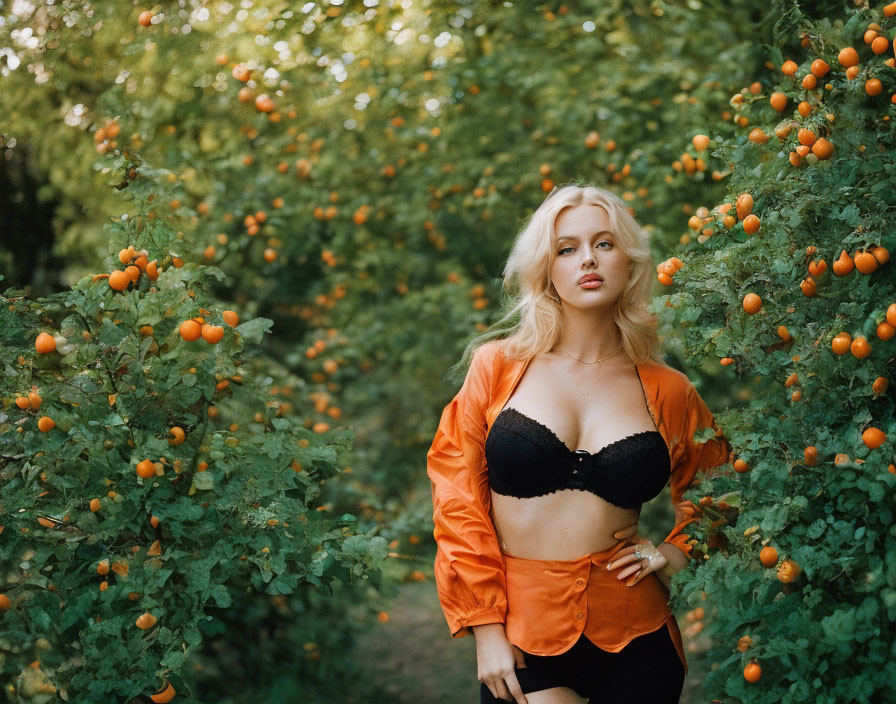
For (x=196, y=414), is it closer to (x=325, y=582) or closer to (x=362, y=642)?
(x=325, y=582)

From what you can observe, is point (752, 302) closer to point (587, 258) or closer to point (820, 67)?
point (587, 258)

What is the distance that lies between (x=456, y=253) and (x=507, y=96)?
924 millimetres

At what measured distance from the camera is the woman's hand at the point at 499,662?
7.12ft

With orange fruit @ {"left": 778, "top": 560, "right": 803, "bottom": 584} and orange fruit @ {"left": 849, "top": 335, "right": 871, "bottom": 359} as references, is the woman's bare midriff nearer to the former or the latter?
orange fruit @ {"left": 778, "top": 560, "right": 803, "bottom": 584}

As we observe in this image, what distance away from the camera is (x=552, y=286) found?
2.50m

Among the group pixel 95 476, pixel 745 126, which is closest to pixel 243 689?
pixel 95 476

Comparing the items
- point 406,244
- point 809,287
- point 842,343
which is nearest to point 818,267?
point 809,287

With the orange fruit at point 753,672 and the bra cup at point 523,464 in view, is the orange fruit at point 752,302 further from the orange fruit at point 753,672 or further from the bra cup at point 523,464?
the orange fruit at point 753,672

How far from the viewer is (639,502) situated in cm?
228

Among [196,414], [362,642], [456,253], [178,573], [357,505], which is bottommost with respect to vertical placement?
[362,642]

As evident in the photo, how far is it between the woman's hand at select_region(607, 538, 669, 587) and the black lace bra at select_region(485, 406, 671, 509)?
0.37ft

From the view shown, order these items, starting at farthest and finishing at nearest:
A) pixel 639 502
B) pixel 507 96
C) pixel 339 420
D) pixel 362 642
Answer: pixel 362 642 < pixel 339 420 < pixel 507 96 < pixel 639 502

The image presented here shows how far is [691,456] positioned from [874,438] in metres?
0.66

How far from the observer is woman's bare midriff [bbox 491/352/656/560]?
223 cm
